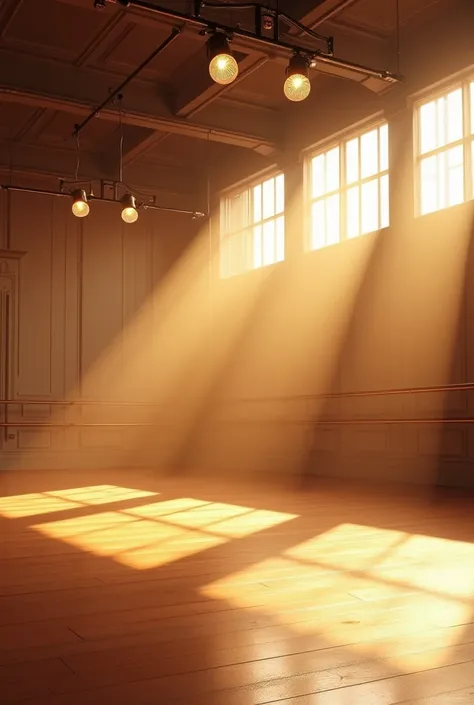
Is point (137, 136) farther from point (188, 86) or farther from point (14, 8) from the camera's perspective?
point (14, 8)

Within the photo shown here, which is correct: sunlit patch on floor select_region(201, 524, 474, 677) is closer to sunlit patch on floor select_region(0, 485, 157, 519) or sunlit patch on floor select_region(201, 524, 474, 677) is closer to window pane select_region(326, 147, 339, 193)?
sunlit patch on floor select_region(0, 485, 157, 519)

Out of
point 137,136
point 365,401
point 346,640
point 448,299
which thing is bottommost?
point 346,640

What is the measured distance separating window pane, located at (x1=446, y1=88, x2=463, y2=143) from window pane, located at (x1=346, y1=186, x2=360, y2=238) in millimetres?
1557

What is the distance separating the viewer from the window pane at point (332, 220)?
973 centimetres

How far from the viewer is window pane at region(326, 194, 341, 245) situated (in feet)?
31.9

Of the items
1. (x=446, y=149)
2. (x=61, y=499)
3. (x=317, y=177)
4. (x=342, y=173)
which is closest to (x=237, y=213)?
(x=317, y=177)

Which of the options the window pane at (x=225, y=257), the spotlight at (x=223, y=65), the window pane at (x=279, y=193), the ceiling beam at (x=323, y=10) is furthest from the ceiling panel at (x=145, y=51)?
the window pane at (x=225, y=257)

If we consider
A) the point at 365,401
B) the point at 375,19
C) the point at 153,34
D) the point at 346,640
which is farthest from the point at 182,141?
the point at 346,640

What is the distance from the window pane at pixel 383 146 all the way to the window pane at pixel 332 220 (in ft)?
→ 2.87

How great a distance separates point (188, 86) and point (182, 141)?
2.32 m

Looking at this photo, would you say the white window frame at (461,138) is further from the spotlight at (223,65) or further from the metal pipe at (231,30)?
the spotlight at (223,65)

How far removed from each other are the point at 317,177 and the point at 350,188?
2.59 feet

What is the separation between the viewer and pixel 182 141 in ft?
37.6

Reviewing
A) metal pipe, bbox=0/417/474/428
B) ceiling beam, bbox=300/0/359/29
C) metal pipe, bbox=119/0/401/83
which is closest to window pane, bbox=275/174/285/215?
metal pipe, bbox=0/417/474/428
